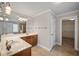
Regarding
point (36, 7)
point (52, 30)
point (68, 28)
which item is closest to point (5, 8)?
point (36, 7)

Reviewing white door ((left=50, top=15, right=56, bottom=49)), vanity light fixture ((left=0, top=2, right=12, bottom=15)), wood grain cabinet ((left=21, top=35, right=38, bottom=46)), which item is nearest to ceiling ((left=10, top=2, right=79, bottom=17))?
vanity light fixture ((left=0, top=2, right=12, bottom=15))

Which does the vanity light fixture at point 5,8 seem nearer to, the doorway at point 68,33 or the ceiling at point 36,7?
the ceiling at point 36,7

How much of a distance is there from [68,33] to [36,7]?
0.82 meters

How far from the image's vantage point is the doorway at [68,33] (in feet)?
4.32

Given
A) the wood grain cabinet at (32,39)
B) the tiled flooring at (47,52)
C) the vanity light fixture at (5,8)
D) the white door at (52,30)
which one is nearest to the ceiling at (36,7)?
the vanity light fixture at (5,8)

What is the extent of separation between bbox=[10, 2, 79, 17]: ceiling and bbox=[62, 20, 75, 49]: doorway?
260mm

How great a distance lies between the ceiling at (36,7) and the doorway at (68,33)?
0.85 ft

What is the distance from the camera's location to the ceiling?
1.18m

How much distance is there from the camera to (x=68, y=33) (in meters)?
1.34

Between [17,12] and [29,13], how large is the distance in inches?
8.5

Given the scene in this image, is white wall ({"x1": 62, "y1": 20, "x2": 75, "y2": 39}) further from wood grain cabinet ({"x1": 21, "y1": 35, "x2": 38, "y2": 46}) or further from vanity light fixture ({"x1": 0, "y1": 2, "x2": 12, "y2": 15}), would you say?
vanity light fixture ({"x1": 0, "y1": 2, "x2": 12, "y2": 15})

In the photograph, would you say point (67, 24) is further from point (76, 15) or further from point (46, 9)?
point (46, 9)

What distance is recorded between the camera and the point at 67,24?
1320mm

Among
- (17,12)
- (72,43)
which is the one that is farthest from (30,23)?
(72,43)
